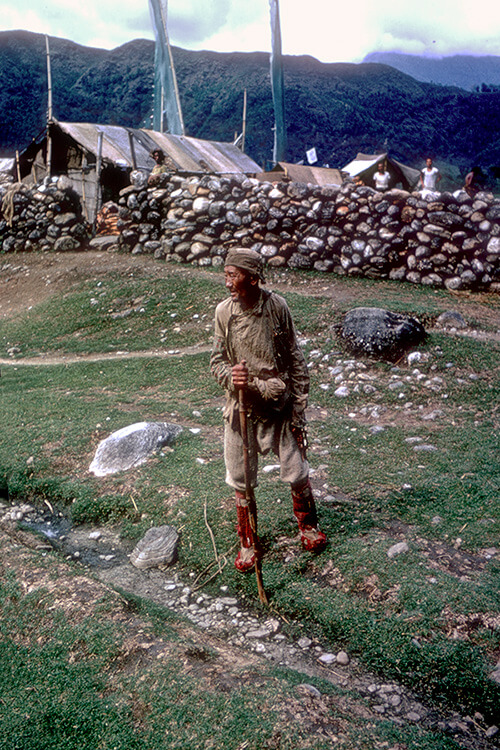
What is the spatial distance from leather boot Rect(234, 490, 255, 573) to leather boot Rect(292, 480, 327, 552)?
0.35m

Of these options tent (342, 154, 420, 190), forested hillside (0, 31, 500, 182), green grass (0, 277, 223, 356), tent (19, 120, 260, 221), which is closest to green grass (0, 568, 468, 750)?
green grass (0, 277, 223, 356)

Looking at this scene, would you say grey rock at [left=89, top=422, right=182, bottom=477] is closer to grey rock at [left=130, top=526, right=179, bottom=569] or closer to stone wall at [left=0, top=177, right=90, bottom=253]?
grey rock at [left=130, top=526, right=179, bottom=569]

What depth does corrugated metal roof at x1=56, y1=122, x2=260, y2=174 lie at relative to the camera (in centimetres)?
1780

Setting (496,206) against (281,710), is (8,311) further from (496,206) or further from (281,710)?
(281,710)

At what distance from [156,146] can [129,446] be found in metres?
16.1

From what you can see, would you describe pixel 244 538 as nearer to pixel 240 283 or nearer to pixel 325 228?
pixel 240 283

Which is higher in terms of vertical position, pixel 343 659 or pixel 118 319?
pixel 118 319

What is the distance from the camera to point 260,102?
2191 inches

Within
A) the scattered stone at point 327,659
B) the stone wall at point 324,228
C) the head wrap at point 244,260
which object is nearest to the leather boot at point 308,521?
the scattered stone at point 327,659

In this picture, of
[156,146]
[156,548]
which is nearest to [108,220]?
[156,146]

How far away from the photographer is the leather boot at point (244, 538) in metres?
3.87

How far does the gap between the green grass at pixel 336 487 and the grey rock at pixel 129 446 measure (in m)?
0.18

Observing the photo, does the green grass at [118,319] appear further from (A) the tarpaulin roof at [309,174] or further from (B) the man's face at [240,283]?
(A) the tarpaulin roof at [309,174]

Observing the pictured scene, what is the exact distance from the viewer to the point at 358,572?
3.70 meters
